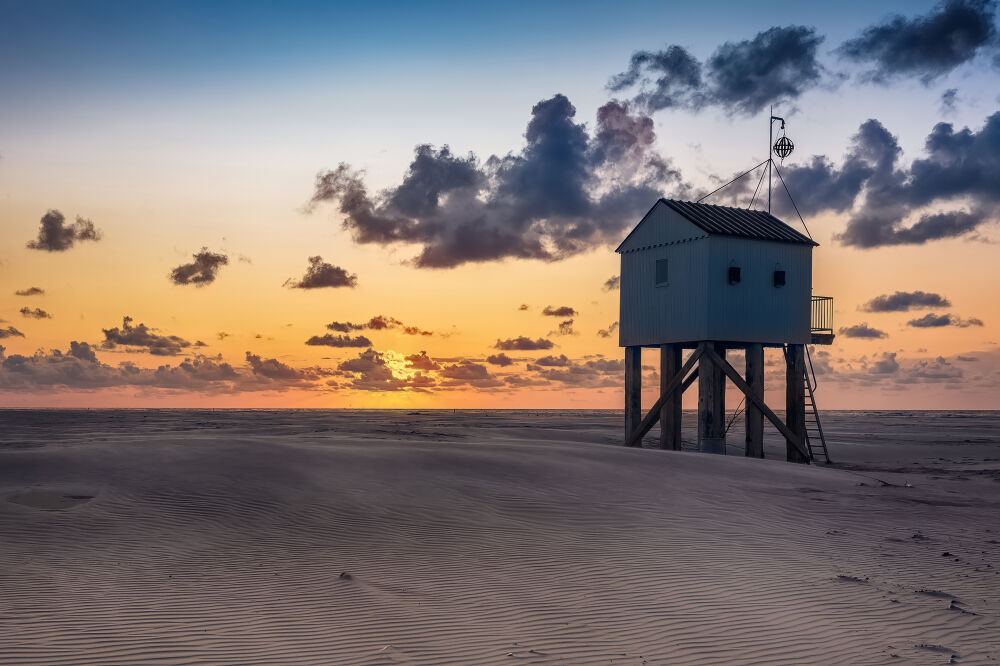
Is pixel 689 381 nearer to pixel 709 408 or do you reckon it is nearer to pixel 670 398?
pixel 670 398

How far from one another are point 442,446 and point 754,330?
39.2 ft

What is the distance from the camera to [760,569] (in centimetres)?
1253

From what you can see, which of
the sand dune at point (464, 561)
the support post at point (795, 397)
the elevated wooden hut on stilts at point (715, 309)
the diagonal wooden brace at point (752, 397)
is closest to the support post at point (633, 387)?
the elevated wooden hut on stilts at point (715, 309)

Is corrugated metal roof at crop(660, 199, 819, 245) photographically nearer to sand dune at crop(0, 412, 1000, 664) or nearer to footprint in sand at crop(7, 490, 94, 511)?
sand dune at crop(0, 412, 1000, 664)

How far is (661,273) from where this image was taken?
29.9 m

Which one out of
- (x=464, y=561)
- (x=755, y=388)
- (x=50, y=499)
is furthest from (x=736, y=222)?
(x=50, y=499)

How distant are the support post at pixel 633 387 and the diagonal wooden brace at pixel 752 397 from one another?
375 centimetres

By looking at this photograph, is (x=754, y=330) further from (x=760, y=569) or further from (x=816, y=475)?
(x=760, y=569)

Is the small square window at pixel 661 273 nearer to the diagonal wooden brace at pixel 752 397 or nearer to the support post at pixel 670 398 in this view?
the support post at pixel 670 398

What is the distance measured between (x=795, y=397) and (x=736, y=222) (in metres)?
7.15

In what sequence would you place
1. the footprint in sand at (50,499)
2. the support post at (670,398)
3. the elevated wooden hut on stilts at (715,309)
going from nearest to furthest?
the footprint in sand at (50,499) → the elevated wooden hut on stilts at (715,309) → the support post at (670,398)

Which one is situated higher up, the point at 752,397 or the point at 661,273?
the point at 661,273

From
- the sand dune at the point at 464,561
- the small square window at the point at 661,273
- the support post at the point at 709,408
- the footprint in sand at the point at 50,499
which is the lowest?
the sand dune at the point at 464,561

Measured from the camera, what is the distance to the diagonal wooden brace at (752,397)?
1123 inches
